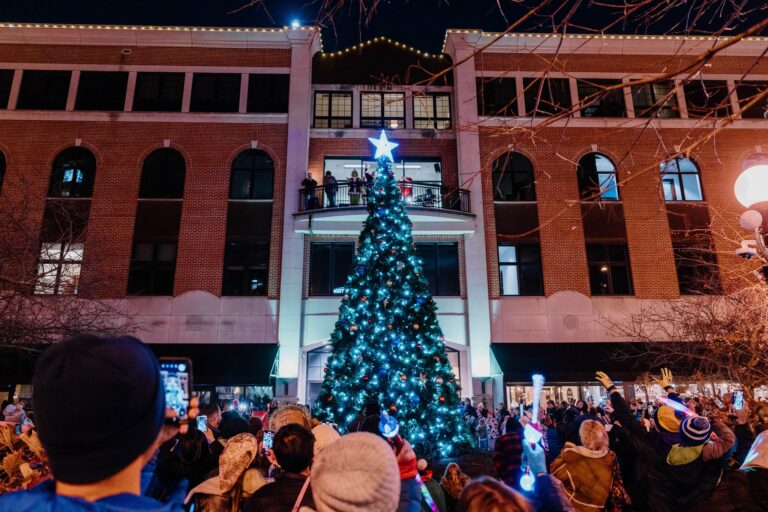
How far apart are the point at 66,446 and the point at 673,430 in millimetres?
5288

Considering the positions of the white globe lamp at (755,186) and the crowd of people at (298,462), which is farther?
the white globe lamp at (755,186)

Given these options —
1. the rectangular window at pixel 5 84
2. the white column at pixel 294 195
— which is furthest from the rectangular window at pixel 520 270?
the rectangular window at pixel 5 84

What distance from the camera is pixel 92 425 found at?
4.41ft

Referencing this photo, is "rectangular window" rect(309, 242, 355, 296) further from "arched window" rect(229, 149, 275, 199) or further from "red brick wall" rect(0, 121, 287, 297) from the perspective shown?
"arched window" rect(229, 149, 275, 199)

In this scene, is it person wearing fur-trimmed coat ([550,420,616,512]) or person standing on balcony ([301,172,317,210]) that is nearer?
person wearing fur-trimmed coat ([550,420,616,512])

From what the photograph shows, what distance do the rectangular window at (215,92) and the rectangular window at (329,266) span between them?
7285 millimetres

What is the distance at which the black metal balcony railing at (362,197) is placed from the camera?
20.3 meters

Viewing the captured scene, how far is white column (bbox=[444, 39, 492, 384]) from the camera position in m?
19.4

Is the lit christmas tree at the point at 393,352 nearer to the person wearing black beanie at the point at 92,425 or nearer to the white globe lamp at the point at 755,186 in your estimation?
the white globe lamp at the point at 755,186

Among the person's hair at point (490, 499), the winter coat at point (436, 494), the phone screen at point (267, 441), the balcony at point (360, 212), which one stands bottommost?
Result: the winter coat at point (436, 494)

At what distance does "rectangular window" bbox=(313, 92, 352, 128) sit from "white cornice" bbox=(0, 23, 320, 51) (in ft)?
8.50

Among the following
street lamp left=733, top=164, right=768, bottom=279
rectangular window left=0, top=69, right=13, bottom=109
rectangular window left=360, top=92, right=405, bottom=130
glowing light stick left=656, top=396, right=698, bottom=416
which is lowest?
glowing light stick left=656, top=396, right=698, bottom=416

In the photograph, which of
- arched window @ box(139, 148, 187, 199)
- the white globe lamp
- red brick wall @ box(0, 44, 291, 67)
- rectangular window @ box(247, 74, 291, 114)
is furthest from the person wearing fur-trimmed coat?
red brick wall @ box(0, 44, 291, 67)

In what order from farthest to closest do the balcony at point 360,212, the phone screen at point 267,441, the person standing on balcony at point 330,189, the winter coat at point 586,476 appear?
the person standing on balcony at point 330,189
the balcony at point 360,212
the phone screen at point 267,441
the winter coat at point 586,476
